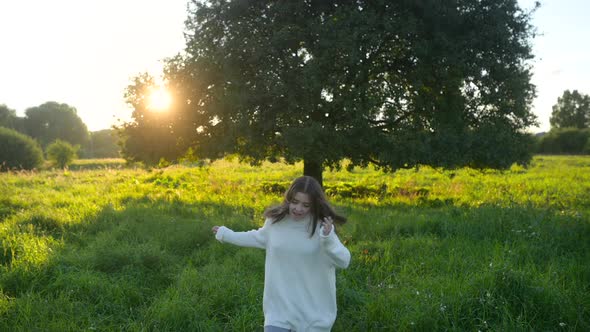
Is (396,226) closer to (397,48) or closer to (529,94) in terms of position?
(397,48)

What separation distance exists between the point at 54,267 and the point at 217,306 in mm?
2730

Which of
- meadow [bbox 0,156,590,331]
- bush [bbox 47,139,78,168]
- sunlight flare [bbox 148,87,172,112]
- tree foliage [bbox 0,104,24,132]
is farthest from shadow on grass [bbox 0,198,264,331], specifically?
tree foliage [bbox 0,104,24,132]

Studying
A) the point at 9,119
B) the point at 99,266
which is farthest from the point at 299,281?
the point at 9,119

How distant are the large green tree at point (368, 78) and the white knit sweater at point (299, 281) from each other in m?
7.76

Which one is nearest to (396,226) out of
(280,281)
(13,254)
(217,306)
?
(217,306)

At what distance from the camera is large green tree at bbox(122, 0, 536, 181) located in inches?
447

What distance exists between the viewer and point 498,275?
16.9 ft

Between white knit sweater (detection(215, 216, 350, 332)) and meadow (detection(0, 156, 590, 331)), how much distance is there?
1560mm

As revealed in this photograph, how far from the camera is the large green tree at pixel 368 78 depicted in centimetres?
1134

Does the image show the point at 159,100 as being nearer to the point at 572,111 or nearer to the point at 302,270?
the point at 302,270

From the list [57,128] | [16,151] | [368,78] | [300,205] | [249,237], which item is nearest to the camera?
[300,205]

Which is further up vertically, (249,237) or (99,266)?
(249,237)

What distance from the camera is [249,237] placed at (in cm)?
356

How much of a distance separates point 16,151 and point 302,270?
129 ft
